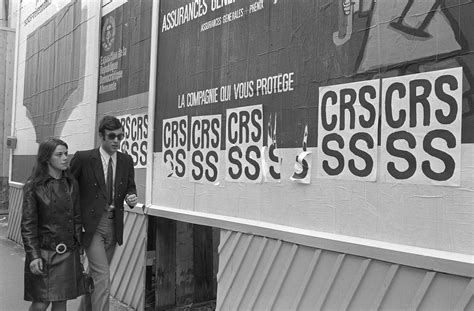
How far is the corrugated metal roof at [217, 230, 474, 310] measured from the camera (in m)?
2.56

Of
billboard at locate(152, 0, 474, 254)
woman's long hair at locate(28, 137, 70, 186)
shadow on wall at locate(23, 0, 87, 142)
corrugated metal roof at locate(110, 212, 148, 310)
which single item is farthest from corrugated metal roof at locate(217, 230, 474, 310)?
shadow on wall at locate(23, 0, 87, 142)

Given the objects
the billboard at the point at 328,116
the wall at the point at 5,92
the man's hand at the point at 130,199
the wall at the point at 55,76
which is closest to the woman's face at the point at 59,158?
the man's hand at the point at 130,199

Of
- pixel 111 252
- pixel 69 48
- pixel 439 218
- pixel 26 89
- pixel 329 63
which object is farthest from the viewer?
pixel 26 89

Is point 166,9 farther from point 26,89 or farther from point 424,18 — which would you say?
point 26,89

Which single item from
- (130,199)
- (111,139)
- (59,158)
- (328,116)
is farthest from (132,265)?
(328,116)

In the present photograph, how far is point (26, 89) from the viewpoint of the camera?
9242 mm

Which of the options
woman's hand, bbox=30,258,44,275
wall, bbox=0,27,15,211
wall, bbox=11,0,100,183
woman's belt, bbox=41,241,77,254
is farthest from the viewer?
wall, bbox=0,27,15,211

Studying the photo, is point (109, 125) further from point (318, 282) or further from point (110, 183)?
point (318, 282)

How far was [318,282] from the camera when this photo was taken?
3.20 meters

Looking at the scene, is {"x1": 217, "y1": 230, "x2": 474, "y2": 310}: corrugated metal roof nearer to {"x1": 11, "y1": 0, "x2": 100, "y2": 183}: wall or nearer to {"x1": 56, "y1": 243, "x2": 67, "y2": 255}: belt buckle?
{"x1": 56, "y1": 243, "x2": 67, "y2": 255}: belt buckle

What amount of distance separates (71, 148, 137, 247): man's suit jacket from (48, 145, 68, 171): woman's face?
39 centimetres

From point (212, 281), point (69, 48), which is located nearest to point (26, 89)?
point (69, 48)

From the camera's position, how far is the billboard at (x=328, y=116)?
2.55m

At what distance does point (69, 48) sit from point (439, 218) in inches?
241
